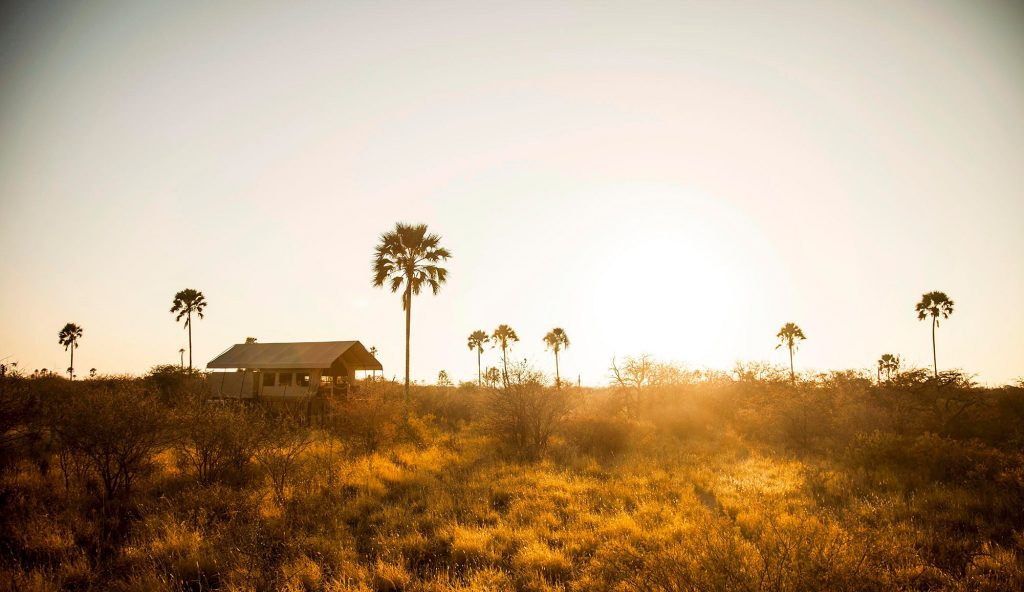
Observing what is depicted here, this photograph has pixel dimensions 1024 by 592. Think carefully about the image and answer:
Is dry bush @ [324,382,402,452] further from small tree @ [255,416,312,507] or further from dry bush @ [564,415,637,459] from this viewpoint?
dry bush @ [564,415,637,459]

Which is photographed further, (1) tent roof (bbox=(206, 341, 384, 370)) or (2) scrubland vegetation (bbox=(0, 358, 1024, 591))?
(1) tent roof (bbox=(206, 341, 384, 370))

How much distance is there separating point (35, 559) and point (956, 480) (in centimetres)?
2023

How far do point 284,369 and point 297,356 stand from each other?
7.17ft

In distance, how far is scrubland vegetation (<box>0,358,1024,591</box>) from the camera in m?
6.68

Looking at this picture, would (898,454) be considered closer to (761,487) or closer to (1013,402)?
(761,487)

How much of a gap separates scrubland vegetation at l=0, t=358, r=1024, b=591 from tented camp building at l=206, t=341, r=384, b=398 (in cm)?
1080

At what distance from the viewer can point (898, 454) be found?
510 inches

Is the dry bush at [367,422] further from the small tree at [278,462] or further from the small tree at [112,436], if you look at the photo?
the small tree at [112,436]

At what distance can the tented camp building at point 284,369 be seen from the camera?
29.0m

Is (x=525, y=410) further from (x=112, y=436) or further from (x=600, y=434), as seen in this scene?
(x=112, y=436)

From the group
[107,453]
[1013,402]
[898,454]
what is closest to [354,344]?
[107,453]

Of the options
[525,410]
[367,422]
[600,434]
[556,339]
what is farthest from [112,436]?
[556,339]

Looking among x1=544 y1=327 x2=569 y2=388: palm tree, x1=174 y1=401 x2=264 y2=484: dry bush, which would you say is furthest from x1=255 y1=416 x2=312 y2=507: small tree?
x1=544 y1=327 x2=569 y2=388: palm tree

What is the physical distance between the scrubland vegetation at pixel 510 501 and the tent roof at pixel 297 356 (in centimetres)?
1082
